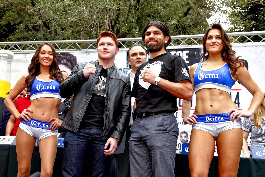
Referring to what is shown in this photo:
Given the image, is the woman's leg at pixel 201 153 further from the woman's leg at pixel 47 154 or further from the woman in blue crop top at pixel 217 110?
the woman's leg at pixel 47 154

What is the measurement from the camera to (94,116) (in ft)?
9.09

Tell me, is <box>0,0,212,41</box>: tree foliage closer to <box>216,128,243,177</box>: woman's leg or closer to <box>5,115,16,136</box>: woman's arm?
<box>5,115,16,136</box>: woman's arm

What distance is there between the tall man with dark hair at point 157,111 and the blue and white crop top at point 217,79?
0.26 m

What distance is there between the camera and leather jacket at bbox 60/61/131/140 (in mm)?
2701

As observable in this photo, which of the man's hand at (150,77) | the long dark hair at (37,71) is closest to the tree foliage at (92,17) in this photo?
the long dark hair at (37,71)

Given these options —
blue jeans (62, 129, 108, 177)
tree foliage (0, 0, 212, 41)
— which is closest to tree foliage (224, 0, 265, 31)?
tree foliage (0, 0, 212, 41)

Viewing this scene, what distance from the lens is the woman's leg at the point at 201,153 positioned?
2393mm

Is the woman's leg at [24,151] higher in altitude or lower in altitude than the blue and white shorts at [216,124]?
lower

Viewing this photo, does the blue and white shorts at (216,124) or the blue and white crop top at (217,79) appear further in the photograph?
the blue and white crop top at (217,79)

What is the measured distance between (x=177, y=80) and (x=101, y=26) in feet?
29.1

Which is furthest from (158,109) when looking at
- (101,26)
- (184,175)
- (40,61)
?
(101,26)

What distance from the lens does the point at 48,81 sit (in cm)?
329

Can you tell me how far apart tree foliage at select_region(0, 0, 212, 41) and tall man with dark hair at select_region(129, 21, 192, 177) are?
749 centimetres

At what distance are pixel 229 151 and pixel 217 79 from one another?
0.67 metres
